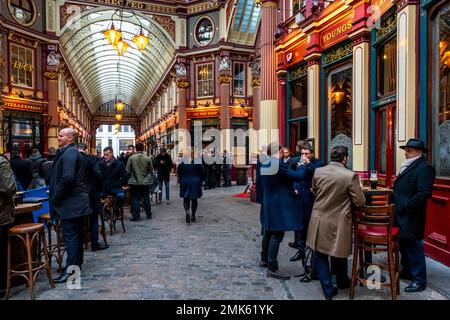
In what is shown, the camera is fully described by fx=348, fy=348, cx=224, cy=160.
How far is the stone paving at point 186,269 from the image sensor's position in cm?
400

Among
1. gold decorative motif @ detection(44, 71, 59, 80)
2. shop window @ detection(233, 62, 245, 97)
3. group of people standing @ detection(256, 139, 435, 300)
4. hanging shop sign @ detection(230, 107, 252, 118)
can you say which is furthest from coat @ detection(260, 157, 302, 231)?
shop window @ detection(233, 62, 245, 97)

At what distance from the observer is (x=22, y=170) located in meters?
8.30

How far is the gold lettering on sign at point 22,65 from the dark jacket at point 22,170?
10319 mm

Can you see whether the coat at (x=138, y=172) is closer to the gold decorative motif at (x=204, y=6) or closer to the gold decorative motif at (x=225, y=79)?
the gold decorative motif at (x=225, y=79)

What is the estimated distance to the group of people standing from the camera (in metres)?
3.73

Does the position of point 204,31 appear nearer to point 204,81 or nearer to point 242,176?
point 204,81

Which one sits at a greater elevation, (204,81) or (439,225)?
(204,81)

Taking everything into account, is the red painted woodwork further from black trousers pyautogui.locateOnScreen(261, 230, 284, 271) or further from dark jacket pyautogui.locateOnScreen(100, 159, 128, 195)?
dark jacket pyautogui.locateOnScreen(100, 159, 128, 195)

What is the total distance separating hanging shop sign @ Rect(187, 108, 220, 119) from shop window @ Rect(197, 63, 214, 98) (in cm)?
106

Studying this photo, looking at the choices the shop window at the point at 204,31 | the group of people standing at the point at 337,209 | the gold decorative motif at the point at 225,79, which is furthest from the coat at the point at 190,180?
the shop window at the point at 204,31

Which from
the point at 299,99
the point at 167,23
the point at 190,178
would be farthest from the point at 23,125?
the point at 299,99

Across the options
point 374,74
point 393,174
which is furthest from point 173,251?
point 374,74

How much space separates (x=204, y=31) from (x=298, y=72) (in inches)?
530

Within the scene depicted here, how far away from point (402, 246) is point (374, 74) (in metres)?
4.02
